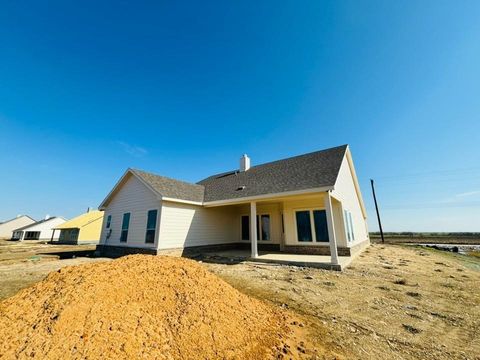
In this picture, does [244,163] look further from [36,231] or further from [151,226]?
[36,231]

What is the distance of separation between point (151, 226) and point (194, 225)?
2438 millimetres

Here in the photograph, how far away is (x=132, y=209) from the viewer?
12625 millimetres

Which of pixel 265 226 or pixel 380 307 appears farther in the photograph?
pixel 265 226

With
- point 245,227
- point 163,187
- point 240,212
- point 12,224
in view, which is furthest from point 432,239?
point 12,224

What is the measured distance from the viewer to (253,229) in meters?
10.3

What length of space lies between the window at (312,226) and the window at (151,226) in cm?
812

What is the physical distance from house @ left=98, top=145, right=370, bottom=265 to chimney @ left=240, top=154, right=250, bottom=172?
2025mm

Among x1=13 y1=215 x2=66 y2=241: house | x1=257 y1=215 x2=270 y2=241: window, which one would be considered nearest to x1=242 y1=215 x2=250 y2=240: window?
x1=257 y1=215 x2=270 y2=241: window

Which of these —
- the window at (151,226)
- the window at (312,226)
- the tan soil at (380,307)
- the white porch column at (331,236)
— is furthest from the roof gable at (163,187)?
the white porch column at (331,236)

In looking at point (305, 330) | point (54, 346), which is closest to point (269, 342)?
point (305, 330)

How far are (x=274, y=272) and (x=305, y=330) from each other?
4.36 metres

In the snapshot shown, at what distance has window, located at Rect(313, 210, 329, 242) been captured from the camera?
10.9m

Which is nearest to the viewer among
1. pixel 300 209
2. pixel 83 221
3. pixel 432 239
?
pixel 300 209

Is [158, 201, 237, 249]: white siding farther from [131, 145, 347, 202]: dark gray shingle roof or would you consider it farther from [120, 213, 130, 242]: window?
[120, 213, 130, 242]: window
